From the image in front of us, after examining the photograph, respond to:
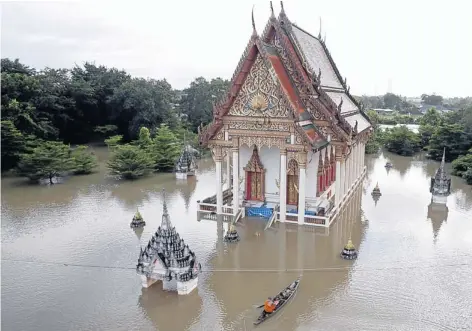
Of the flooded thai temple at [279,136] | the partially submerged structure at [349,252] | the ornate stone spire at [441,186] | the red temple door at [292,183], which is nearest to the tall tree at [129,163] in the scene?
the flooded thai temple at [279,136]

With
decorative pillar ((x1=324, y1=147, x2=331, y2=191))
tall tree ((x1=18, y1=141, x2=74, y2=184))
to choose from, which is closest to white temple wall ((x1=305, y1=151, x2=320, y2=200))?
decorative pillar ((x1=324, y1=147, x2=331, y2=191))

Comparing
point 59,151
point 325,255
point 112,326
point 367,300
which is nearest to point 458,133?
point 325,255

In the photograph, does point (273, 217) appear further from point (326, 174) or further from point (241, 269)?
point (241, 269)

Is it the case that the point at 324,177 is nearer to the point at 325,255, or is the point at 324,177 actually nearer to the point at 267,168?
the point at 267,168

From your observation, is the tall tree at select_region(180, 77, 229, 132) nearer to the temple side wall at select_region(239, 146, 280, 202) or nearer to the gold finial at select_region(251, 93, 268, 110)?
the temple side wall at select_region(239, 146, 280, 202)

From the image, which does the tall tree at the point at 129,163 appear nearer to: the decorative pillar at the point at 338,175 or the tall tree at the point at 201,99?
the decorative pillar at the point at 338,175

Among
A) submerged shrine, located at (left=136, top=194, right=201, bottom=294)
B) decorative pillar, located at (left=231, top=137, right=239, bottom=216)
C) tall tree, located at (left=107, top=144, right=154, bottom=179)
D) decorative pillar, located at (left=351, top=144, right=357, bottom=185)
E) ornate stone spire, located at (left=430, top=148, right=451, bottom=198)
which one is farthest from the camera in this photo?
tall tree, located at (left=107, top=144, right=154, bottom=179)
